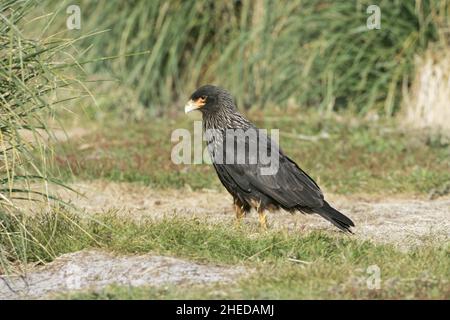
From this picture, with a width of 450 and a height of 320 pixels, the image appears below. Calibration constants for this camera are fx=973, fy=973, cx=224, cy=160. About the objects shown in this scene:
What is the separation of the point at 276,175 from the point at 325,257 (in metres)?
1.22

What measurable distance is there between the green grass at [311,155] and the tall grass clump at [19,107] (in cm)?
222

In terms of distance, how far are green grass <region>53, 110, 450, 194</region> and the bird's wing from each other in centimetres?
189

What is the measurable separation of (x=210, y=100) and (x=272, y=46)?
443cm

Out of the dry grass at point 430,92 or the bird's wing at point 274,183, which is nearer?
the bird's wing at point 274,183

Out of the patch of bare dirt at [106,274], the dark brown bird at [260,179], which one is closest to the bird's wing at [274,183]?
the dark brown bird at [260,179]

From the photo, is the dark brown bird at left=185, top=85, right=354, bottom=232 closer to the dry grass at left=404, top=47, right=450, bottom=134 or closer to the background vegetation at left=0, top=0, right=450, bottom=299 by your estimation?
the background vegetation at left=0, top=0, right=450, bottom=299

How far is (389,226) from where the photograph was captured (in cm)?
712

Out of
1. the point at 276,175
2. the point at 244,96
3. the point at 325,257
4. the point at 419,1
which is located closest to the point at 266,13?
the point at 244,96

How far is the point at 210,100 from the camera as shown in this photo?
7562 millimetres

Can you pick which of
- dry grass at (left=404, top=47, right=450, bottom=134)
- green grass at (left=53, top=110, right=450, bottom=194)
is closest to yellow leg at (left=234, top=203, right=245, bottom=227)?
green grass at (left=53, top=110, right=450, bottom=194)

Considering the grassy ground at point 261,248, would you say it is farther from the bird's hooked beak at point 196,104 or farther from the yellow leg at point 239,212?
the bird's hooked beak at point 196,104

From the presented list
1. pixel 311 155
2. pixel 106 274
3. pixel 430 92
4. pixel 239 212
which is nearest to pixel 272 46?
pixel 430 92

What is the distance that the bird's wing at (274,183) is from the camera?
22.4 feet

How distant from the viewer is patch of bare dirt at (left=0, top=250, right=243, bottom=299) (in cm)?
543
